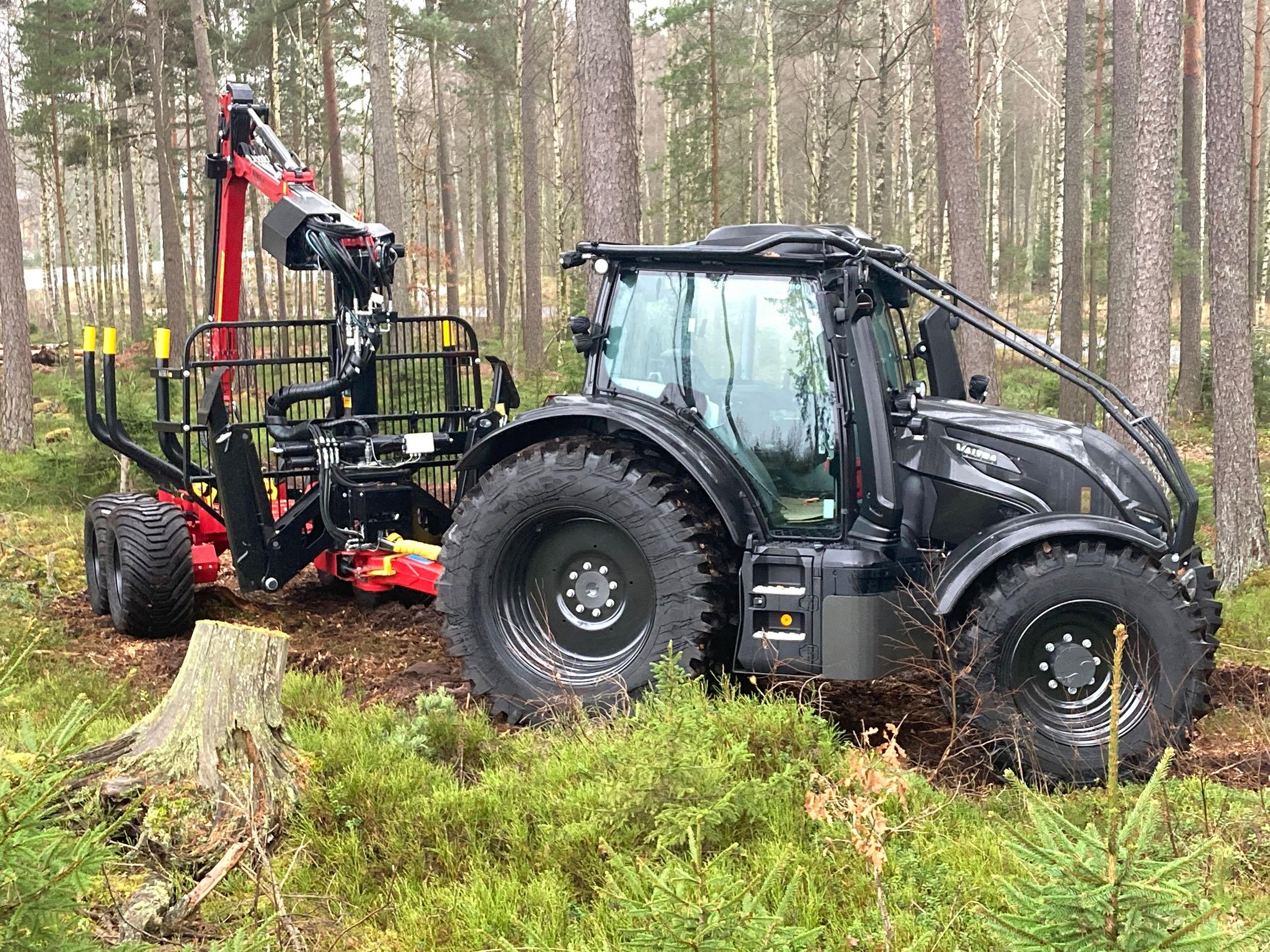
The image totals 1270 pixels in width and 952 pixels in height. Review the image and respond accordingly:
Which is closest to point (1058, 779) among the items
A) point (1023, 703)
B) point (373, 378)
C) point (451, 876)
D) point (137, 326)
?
point (1023, 703)

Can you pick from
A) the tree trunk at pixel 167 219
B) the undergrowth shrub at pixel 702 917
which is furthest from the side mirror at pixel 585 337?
the tree trunk at pixel 167 219

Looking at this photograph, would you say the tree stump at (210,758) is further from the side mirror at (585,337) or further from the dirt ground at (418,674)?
the side mirror at (585,337)

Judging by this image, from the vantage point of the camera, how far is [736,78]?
31.3 metres

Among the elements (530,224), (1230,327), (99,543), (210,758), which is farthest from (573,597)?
(530,224)

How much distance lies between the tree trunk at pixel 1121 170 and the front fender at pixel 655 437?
1142 cm

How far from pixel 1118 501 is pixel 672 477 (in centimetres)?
202

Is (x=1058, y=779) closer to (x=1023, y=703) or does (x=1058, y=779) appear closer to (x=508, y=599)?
(x=1023, y=703)

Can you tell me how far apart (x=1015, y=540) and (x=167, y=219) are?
20.1 meters

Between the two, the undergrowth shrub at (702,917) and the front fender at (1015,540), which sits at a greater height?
the front fender at (1015,540)

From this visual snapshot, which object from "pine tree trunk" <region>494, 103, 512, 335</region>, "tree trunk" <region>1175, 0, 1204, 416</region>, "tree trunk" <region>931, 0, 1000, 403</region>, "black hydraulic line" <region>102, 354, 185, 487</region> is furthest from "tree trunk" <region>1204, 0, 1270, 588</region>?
"pine tree trunk" <region>494, 103, 512, 335</region>

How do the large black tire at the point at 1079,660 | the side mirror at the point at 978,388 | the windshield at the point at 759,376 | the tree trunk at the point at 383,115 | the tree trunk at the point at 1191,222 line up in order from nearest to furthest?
1. the large black tire at the point at 1079,660
2. the windshield at the point at 759,376
3. the side mirror at the point at 978,388
4. the tree trunk at the point at 383,115
5. the tree trunk at the point at 1191,222

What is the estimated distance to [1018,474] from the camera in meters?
5.23

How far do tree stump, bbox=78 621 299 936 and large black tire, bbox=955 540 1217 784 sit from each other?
9.31 feet

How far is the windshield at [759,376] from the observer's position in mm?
5246
